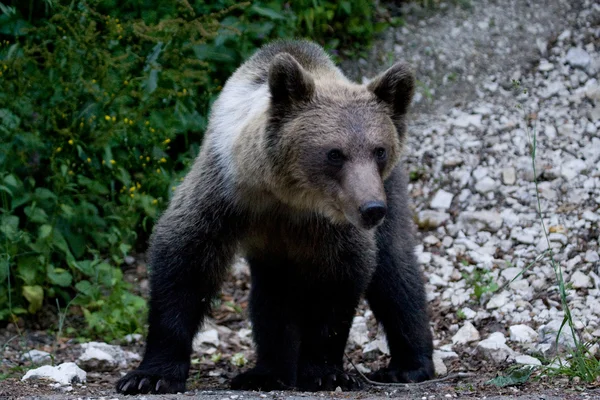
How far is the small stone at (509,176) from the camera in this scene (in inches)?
368

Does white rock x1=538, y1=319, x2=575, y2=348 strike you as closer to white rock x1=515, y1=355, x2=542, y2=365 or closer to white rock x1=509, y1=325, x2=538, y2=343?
white rock x1=509, y1=325, x2=538, y2=343

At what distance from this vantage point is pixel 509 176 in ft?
30.8

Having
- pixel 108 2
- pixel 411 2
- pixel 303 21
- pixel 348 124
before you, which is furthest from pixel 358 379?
pixel 411 2

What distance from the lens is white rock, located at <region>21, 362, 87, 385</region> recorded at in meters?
6.21

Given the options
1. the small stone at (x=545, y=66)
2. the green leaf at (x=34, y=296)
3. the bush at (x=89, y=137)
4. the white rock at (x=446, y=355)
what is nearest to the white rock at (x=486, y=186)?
the small stone at (x=545, y=66)

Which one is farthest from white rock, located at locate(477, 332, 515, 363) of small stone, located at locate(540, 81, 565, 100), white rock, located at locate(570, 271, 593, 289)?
small stone, located at locate(540, 81, 565, 100)

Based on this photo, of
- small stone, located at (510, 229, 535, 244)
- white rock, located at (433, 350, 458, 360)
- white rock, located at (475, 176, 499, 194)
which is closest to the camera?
white rock, located at (433, 350, 458, 360)

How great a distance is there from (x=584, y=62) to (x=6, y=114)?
6328 millimetres

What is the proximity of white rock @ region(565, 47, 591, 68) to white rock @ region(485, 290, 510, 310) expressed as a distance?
3.80 metres

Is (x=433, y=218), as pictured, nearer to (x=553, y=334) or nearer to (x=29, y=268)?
(x=553, y=334)

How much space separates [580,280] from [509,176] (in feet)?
6.35

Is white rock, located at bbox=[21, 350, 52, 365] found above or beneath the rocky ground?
beneath

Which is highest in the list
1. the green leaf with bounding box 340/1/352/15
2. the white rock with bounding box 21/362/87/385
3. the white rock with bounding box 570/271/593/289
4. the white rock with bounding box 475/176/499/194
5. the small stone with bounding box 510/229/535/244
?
the green leaf with bounding box 340/1/352/15

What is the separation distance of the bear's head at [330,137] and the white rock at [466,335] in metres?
2.19
